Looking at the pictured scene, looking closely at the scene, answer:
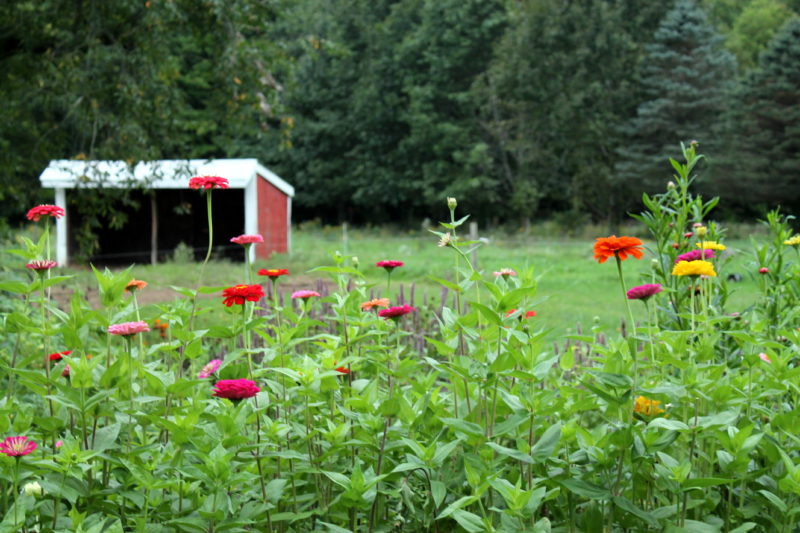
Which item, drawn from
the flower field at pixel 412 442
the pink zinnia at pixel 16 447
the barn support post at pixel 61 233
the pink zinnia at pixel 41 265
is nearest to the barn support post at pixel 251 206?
the barn support post at pixel 61 233

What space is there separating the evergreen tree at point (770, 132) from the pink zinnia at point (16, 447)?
28428mm

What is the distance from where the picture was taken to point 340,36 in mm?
38125

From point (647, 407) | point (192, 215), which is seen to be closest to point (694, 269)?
point (647, 407)

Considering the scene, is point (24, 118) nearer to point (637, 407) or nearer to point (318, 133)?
point (637, 407)

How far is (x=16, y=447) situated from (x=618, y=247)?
143cm

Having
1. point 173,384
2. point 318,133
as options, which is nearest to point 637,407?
point 173,384

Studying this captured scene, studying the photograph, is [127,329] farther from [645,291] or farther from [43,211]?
[645,291]

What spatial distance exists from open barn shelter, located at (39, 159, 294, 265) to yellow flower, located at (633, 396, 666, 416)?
42.5 ft

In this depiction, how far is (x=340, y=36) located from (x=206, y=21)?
96.7 ft

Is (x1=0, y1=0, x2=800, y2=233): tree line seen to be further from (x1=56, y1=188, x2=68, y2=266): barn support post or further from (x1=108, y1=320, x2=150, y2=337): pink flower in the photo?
(x1=108, y1=320, x2=150, y2=337): pink flower

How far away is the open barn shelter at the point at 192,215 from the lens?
18062 millimetres

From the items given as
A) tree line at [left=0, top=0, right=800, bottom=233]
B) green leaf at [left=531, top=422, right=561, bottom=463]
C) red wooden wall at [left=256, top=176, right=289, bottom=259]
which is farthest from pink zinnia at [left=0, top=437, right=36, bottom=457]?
tree line at [left=0, top=0, right=800, bottom=233]

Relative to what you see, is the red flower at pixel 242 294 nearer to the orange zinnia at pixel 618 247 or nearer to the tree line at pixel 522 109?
the orange zinnia at pixel 618 247

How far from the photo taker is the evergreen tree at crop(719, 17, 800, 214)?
89.9ft
